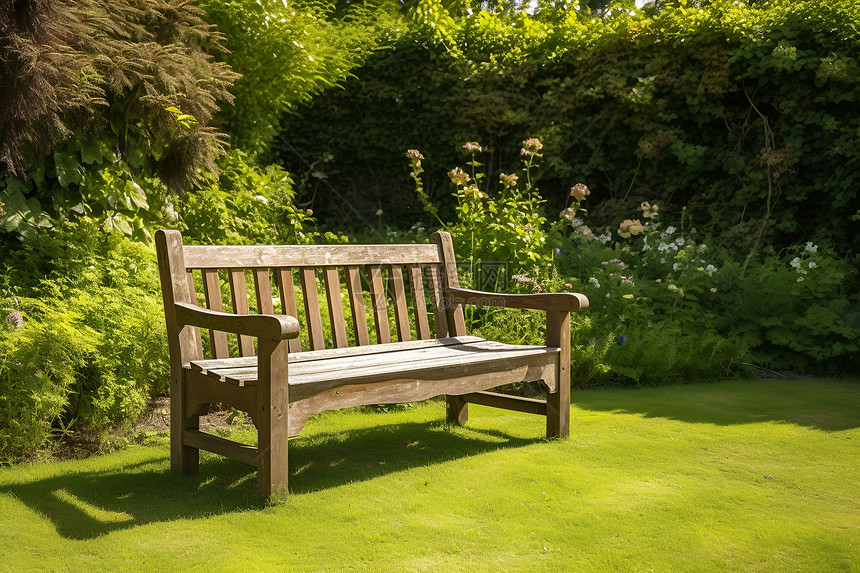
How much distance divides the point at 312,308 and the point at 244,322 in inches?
32.3

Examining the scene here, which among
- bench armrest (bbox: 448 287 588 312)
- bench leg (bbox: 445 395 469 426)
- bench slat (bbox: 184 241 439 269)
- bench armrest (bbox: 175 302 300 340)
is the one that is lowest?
bench leg (bbox: 445 395 469 426)

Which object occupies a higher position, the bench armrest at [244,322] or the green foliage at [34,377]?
the bench armrest at [244,322]

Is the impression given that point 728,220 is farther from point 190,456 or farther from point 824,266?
point 190,456

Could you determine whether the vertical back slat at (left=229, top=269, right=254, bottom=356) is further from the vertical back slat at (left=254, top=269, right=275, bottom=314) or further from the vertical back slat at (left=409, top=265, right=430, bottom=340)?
the vertical back slat at (left=409, top=265, right=430, bottom=340)

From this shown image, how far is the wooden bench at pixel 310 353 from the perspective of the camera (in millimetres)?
2719

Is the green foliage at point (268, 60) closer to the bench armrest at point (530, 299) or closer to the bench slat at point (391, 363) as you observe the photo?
the bench armrest at point (530, 299)

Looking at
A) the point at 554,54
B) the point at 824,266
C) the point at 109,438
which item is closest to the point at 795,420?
the point at 824,266

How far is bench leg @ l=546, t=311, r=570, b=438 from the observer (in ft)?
12.6

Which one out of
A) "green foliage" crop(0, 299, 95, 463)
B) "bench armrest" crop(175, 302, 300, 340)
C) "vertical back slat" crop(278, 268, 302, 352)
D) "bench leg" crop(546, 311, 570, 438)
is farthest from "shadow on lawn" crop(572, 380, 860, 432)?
"green foliage" crop(0, 299, 95, 463)

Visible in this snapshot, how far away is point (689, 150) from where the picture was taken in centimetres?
744

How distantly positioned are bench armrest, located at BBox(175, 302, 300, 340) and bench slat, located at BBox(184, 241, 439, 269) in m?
0.24

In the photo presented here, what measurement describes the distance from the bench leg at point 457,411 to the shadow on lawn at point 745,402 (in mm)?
922

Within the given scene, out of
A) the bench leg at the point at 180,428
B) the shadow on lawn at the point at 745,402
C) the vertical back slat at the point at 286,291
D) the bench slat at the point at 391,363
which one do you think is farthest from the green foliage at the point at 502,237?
the bench leg at the point at 180,428

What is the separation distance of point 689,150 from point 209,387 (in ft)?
19.6
